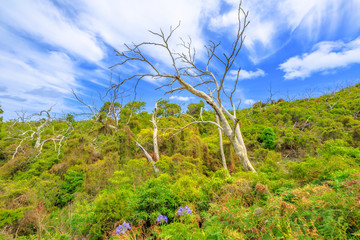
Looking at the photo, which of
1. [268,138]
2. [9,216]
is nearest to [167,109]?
[268,138]

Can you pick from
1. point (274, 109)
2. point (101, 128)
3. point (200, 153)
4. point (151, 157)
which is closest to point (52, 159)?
point (101, 128)

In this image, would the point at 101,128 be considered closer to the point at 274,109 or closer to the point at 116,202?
the point at 116,202

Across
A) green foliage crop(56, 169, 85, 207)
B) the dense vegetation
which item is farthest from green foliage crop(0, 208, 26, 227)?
green foliage crop(56, 169, 85, 207)

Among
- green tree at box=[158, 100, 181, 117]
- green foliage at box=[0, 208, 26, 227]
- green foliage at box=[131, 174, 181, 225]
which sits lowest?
green foliage at box=[0, 208, 26, 227]

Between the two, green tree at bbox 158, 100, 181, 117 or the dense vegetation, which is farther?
green tree at bbox 158, 100, 181, 117

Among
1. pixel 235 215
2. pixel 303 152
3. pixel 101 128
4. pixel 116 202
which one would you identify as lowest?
pixel 235 215

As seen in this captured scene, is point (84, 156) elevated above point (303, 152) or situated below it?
above

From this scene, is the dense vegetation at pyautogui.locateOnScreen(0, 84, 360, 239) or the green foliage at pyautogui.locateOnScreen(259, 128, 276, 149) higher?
the green foliage at pyautogui.locateOnScreen(259, 128, 276, 149)

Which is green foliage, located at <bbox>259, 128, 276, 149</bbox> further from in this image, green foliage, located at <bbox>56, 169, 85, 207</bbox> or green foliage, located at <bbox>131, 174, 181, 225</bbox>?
green foliage, located at <bbox>56, 169, 85, 207</bbox>

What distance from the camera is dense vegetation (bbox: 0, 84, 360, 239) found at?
7.27 feet

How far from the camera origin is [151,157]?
11039 millimetres

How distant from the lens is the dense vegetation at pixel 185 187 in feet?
7.27

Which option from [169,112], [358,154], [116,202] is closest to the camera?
[116,202]

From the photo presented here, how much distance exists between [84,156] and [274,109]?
24087 millimetres
